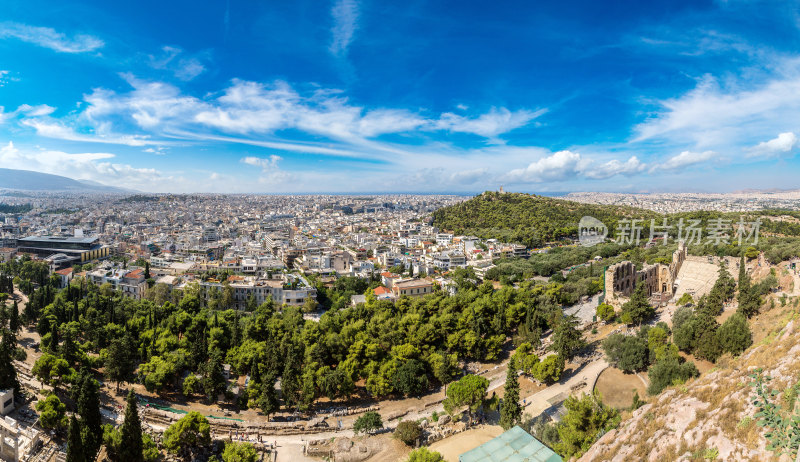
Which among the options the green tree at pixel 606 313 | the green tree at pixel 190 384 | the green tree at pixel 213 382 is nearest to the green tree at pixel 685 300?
the green tree at pixel 606 313

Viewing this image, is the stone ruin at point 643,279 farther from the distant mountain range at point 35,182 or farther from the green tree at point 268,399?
the distant mountain range at point 35,182

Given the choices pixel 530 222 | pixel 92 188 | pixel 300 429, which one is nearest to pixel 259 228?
pixel 530 222

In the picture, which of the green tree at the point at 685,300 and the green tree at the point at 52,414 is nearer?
the green tree at the point at 52,414

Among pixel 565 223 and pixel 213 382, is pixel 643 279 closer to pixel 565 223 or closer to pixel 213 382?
pixel 213 382

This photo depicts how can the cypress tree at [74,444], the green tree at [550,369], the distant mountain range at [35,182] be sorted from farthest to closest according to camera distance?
the distant mountain range at [35,182] → the green tree at [550,369] → the cypress tree at [74,444]

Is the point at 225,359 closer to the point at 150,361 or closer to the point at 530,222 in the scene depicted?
the point at 150,361

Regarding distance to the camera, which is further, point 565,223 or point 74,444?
point 565,223

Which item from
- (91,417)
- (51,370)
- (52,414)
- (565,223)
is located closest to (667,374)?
(91,417)
